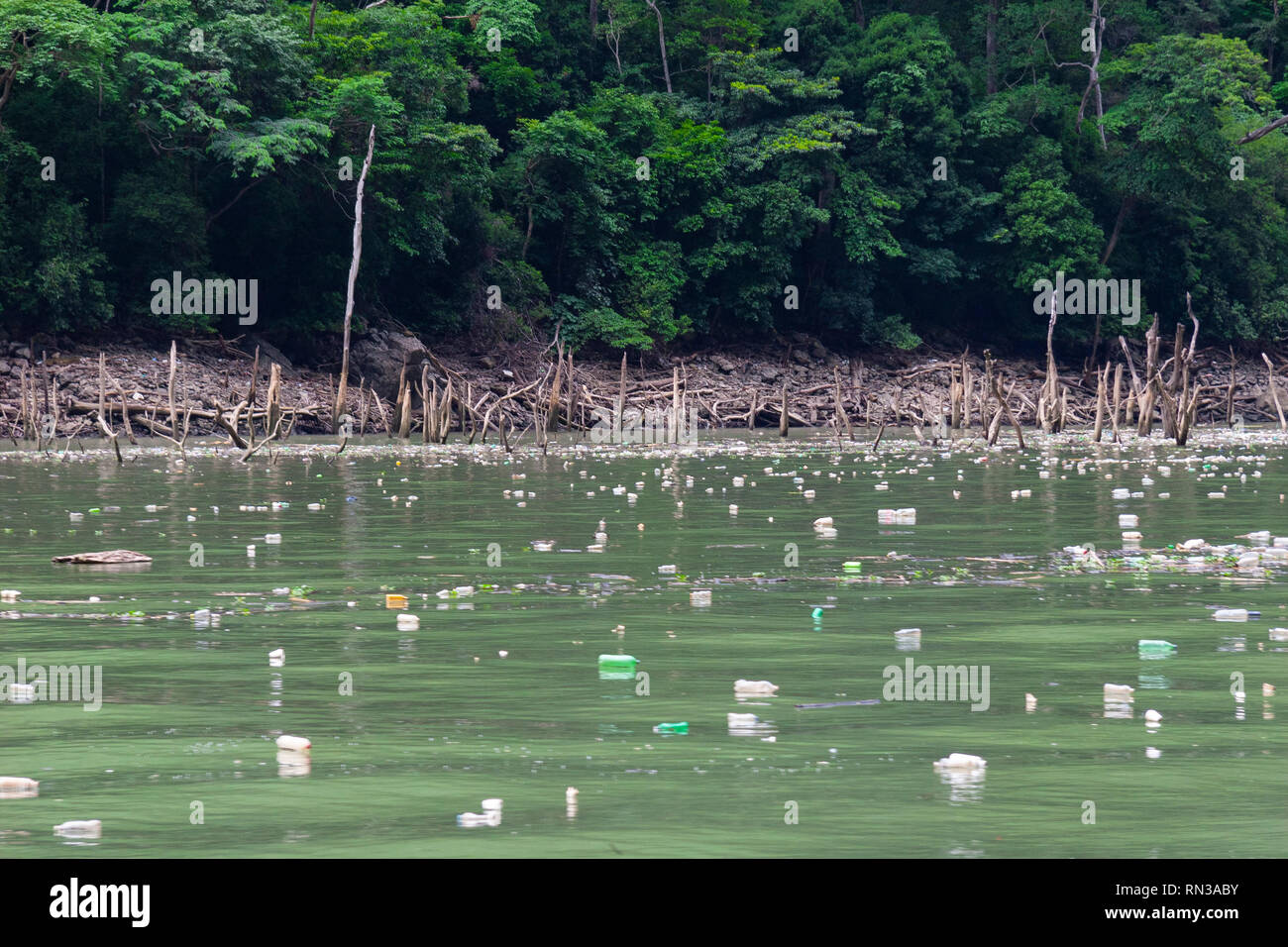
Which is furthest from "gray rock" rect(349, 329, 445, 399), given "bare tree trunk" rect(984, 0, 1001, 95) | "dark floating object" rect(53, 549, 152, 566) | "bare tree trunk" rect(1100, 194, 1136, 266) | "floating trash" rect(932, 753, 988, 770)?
"floating trash" rect(932, 753, 988, 770)

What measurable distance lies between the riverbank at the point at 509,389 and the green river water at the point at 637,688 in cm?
1706

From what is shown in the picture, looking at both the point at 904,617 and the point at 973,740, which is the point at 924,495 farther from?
the point at 973,740

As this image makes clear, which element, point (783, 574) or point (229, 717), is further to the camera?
point (783, 574)

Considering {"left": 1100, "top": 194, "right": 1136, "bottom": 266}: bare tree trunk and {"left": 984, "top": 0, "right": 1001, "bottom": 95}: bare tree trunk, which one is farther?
{"left": 984, "top": 0, "right": 1001, "bottom": 95}: bare tree trunk

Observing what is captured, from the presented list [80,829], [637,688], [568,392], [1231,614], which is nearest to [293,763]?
[80,829]

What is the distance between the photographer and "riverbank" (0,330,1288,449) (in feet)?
129

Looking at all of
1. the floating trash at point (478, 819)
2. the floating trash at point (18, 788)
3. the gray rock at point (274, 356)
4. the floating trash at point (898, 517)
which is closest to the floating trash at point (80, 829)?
the floating trash at point (18, 788)

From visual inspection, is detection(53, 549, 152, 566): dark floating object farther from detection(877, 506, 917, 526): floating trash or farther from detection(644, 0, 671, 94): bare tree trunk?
detection(644, 0, 671, 94): bare tree trunk

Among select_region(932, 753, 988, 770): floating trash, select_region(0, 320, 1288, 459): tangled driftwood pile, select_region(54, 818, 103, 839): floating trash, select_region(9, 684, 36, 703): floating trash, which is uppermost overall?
select_region(0, 320, 1288, 459): tangled driftwood pile

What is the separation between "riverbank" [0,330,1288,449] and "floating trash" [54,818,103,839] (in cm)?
2489

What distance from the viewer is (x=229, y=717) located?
24.0ft

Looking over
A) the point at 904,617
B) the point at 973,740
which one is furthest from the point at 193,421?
the point at 973,740

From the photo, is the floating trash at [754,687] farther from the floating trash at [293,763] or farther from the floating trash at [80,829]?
the floating trash at [80,829]

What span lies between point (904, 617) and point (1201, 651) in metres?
1.89
